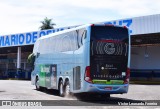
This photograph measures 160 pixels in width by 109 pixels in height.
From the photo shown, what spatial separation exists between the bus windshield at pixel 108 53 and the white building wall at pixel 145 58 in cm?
2094

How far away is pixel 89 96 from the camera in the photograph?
20688 mm

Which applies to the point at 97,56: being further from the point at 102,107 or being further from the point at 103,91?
the point at 102,107

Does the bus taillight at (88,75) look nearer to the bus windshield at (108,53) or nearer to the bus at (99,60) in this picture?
the bus at (99,60)

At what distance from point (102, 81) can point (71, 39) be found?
301 cm

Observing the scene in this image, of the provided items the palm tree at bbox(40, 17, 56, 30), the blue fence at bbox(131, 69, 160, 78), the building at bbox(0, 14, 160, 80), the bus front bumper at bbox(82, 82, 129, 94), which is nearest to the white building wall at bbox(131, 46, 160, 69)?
the building at bbox(0, 14, 160, 80)

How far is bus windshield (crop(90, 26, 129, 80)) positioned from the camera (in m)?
17.2

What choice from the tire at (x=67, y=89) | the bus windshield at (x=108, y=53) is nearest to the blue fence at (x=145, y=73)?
the tire at (x=67, y=89)

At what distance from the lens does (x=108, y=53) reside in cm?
1734

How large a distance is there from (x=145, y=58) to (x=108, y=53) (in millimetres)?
22552

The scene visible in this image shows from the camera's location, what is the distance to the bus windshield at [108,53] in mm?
17188

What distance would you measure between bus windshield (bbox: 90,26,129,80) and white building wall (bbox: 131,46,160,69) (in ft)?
68.7

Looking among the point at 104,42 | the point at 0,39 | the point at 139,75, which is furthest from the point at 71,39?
the point at 0,39

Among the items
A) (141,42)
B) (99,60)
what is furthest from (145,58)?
(99,60)

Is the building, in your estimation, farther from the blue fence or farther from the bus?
the bus
